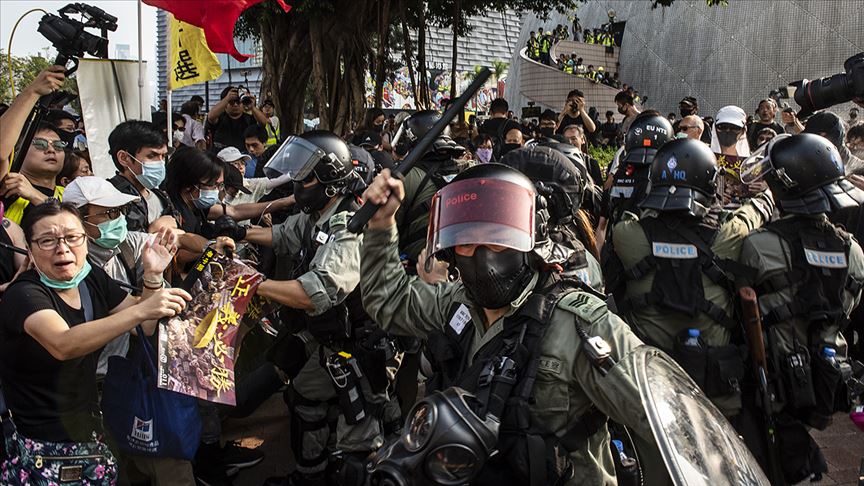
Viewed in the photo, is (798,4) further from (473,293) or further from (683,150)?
Result: (473,293)

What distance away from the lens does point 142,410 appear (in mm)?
3268

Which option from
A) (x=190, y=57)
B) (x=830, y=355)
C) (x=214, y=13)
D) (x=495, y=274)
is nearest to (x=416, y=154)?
(x=495, y=274)

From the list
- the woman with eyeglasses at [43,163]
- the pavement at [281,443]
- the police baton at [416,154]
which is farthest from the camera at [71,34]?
the police baton at [416,154]

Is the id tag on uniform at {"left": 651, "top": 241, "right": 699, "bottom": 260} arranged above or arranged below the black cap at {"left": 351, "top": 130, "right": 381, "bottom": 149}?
above

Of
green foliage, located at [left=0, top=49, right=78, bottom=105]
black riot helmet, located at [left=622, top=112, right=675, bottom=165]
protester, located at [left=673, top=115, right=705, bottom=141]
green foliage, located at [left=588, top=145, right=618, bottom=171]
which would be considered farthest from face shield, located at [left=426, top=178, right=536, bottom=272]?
green foliage, located at [left=0, top=49, right=78, bottom=105]

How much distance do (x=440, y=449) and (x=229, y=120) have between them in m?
9.08

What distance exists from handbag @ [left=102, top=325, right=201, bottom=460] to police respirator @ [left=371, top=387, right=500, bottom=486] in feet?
5.28

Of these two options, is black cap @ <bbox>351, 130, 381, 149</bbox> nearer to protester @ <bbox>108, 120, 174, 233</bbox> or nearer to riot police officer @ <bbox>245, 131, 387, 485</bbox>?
protester @ <bbox>108, 120, 174, 233</bbox>

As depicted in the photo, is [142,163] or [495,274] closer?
[495,274]

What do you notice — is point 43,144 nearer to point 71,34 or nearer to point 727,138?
point 71,34

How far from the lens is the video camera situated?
3.66m

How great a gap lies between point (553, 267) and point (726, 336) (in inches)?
71.6

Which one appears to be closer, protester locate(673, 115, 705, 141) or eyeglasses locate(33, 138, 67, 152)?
eyeglasses locate(33, 138, 67, 152)

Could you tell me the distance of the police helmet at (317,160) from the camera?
4145 mm
